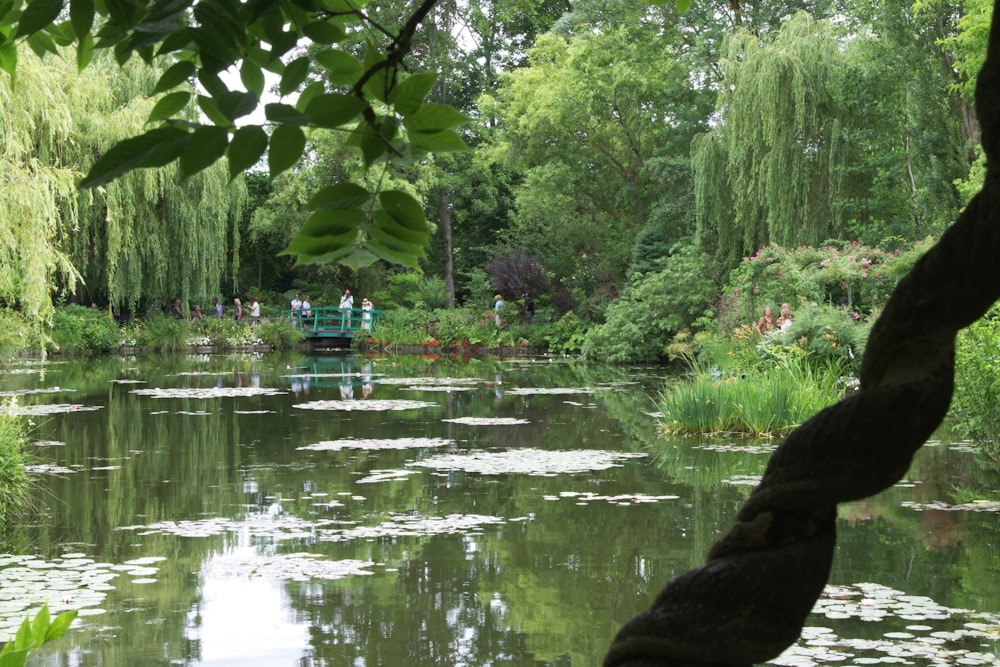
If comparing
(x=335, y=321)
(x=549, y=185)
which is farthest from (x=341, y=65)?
(x=335, y=321)

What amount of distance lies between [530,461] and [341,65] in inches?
370

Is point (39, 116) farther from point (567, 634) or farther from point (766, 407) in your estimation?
point (567, 634)

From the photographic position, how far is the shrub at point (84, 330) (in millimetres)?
25328

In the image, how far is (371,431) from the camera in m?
12.6

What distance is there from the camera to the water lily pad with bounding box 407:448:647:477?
992 centimetres

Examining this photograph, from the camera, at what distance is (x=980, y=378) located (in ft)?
26.0

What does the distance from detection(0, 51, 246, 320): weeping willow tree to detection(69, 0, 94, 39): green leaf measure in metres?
9.79

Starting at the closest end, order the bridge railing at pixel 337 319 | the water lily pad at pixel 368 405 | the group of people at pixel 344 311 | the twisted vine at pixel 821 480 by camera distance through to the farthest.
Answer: the twisted vine at pixel 821 480 → the water lily pad at pixel 368 405 → the group of people at pixel 344 311 → the bridge railing at pixel 337 319

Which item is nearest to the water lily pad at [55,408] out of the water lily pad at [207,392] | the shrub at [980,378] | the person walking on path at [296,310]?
the water lily pad at [207,392]

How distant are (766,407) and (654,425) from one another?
185cm

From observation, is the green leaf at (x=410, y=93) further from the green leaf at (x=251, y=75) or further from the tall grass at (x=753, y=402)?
the tall grass at (x=753, y=402)

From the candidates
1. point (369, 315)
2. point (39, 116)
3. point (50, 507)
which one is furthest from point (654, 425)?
point (369, 315)

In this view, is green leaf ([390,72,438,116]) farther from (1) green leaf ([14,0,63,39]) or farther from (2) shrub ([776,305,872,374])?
(2) shrub ([776,305,872,374])

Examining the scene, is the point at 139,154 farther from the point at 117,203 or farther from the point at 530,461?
the point at 117,203
